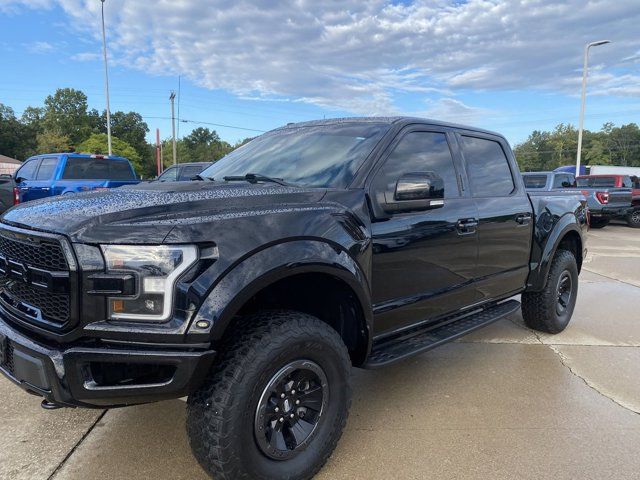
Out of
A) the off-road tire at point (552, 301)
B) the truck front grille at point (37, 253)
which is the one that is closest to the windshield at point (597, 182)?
the off-road tire at point (552, 301)

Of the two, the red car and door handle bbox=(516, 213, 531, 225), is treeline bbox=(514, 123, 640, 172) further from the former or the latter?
door handle bbox=(516, 213, 531, 225)

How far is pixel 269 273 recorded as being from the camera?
7.17ft

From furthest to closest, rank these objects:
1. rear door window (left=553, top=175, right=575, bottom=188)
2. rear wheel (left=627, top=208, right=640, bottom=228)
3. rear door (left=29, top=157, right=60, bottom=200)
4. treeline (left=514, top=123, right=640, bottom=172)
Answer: treeline (left=514, top=123, right=640, bottom=172) → rear wheel (left=627, top=208, right=640, bottom=228) → rear door window (left=553, top=175, right=575, bottom=188) → rear door (left=29, top=157, right=60, bottom=200)

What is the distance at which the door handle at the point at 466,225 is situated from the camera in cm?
343

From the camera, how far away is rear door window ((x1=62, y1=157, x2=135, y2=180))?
10625mm

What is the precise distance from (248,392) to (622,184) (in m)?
19.3

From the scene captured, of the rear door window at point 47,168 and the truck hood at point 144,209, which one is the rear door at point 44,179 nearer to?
the rear door window at point 47,168

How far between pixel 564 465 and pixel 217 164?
3.06m

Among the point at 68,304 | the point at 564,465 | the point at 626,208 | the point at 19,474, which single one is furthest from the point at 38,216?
the point at 626,208

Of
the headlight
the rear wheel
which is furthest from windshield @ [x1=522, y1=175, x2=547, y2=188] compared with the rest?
the headlight

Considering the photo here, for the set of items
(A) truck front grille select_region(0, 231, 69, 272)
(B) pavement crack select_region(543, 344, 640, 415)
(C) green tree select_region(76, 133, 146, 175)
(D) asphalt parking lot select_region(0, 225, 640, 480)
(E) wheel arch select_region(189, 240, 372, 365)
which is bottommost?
(B) pavement crack select_region(543, 344, 640, 415)

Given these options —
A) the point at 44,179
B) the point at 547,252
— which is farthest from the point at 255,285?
the point at 44,179

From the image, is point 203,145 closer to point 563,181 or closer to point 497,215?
point 563,181

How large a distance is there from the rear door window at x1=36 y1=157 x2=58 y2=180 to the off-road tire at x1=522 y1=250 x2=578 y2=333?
9.88 metres
